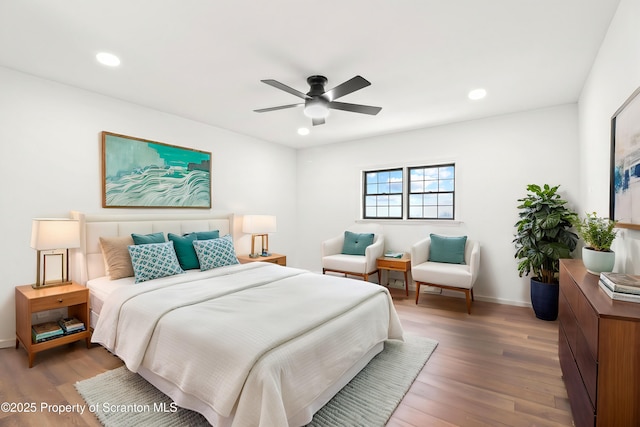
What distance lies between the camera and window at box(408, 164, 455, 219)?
465 cm

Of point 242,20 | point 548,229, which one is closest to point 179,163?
point 242,20

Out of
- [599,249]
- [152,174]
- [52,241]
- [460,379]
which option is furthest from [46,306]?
[599,249]

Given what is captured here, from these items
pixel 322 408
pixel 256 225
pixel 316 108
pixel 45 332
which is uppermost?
pixel 316 108

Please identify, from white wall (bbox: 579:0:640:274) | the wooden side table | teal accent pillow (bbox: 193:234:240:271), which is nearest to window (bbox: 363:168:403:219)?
the wooden side table

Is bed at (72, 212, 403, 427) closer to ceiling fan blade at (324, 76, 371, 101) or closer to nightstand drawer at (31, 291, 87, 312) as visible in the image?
nightstand drawer at (31, 291, 87, 312)

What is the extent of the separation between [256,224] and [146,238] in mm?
1636

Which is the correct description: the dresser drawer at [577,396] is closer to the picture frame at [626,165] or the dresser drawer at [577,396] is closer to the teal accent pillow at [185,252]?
the picture frame at [626,165]

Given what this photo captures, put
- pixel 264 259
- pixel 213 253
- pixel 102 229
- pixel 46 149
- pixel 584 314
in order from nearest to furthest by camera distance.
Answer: pixel 584 314
pixel 46 149
pixel 102 229
pixel 213 253
pixel 264 259

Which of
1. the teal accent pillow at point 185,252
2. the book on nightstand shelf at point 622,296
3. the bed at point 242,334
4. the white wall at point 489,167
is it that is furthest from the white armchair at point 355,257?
the book on nightstand shelf at point 622,296

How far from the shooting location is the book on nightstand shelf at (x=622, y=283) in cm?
130

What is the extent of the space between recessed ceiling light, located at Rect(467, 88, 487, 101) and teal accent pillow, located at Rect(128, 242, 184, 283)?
3.73m

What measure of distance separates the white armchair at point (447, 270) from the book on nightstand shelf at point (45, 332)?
3866 mm

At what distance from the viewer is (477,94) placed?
3340 millimetres

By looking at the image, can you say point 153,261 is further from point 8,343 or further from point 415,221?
point 415,221
